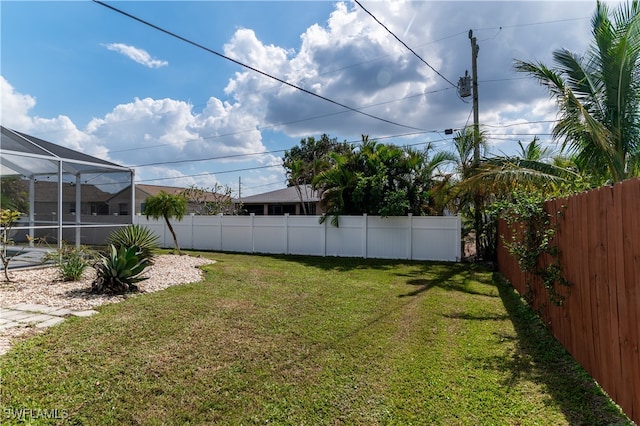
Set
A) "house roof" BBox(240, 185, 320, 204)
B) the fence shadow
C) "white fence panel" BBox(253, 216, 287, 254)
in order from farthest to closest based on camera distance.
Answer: "house roof" BBox(240, 185, 320, 204) < "white fence panel" BBox(253, 216, 287, 254) < the fence shadow

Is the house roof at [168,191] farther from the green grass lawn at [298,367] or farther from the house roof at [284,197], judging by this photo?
the green grass lawn at [298,367]

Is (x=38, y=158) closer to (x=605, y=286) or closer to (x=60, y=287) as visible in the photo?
(x=60, y=287)

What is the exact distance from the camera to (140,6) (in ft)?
17.7

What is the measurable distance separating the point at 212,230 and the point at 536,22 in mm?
13687

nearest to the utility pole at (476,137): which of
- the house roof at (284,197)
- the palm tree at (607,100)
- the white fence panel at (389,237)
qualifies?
the white fence panel at (389,237)

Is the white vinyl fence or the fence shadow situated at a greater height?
the white vinyl fence

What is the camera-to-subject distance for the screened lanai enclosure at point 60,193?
8.55m

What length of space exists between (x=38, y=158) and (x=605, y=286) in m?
10.8

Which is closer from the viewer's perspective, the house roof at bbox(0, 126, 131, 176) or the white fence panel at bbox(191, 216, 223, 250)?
the house roof at bbox(0, 126, 131, 176)

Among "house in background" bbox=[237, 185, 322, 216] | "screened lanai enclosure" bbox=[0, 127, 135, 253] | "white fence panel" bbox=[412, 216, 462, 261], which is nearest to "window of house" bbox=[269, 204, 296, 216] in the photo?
"house in background" bbox=[237, 185, 322, 216]

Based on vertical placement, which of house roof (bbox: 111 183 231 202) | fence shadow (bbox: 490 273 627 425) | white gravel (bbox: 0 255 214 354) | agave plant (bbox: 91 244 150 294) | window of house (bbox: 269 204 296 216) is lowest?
fence shadow (bbox: 490 273 627 425)

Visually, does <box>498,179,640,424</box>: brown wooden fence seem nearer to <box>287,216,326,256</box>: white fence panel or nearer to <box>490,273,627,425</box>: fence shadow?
<box>490,273,627,425</box>: fence shadow

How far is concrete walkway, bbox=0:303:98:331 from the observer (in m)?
4.52

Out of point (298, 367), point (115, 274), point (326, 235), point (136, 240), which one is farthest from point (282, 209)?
point (298, 367)
